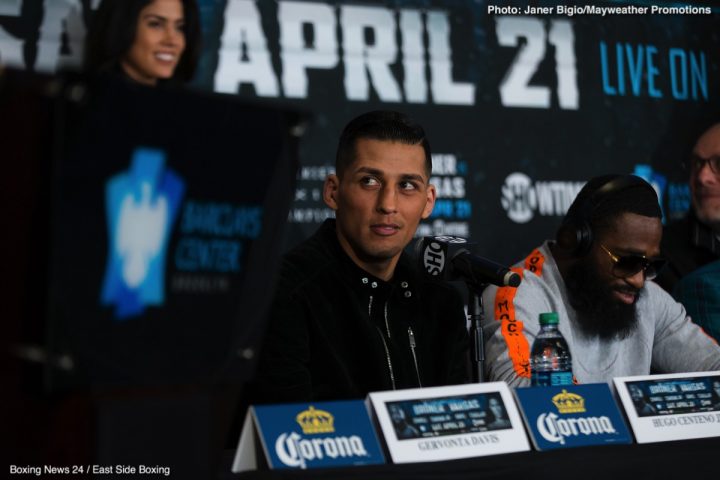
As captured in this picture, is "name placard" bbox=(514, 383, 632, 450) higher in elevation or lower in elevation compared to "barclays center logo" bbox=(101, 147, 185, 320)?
lower

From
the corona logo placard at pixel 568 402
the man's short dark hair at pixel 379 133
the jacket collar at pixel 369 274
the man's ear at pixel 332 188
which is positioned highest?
the man's short dark hair at pixel 379 133

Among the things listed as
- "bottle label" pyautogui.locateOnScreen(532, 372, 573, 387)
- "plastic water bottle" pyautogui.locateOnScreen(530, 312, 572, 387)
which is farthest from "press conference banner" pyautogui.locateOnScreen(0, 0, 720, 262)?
"bottle label" pyautogui.locateOnScreen(532, 372, 573, 387)

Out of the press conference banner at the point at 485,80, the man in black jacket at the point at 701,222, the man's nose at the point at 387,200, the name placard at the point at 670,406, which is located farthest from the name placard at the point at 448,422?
the man in black jacket at the point at 701,222

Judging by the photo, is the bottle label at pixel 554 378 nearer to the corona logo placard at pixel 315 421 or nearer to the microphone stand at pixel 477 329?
the microphone stand at pixel 477 329

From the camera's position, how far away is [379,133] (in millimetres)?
2223

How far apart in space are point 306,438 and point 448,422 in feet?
0.78

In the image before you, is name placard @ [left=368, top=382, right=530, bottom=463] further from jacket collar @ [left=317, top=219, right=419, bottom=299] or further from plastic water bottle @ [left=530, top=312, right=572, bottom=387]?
jacket collar @ [left=317, top=219, right=419, bottom=299]

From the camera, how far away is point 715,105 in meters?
4.19

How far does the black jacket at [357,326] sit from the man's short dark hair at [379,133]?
0.66 ft

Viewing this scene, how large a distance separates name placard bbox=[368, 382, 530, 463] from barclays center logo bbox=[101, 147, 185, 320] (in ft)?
1.73

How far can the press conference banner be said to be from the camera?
3.42 meters

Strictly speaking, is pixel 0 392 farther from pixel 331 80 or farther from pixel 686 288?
pixel 331 80

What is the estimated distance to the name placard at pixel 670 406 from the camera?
163 centimetres

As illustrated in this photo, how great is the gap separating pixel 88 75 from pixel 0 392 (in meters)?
0.33
